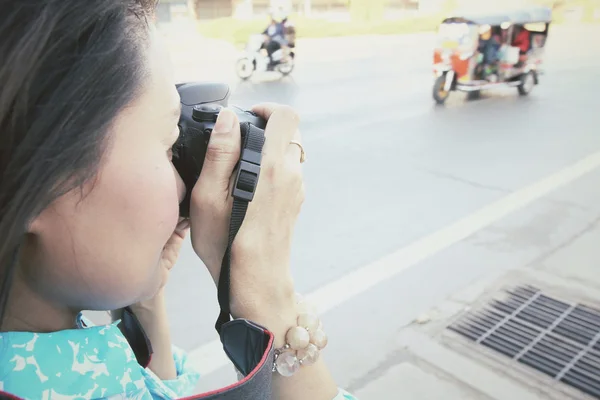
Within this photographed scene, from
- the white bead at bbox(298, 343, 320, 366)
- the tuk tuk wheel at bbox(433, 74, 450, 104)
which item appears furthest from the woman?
the tuk tuk wheel at bbox(433, 74, 450, 104)

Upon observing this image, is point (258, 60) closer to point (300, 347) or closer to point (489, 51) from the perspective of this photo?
point (489, 51)

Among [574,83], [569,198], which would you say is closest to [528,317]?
[569,198]

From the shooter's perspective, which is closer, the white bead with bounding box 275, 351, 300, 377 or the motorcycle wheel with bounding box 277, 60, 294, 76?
the white bead with bounding box 275, 351, 300, 377

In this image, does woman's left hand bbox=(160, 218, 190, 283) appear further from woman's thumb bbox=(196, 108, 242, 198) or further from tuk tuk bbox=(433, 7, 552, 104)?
tuk tuk bbox=(433, 7, 552, 104)

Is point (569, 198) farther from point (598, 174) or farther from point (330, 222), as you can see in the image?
point (330, 222)

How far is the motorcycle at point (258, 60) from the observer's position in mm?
8227

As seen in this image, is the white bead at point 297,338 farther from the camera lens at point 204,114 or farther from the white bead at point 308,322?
the camera lens at point 204,114

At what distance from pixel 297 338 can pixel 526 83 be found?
7310 millimetres

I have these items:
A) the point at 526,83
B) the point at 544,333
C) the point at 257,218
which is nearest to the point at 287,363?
the point at 257,218

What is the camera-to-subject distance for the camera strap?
30.6 inches

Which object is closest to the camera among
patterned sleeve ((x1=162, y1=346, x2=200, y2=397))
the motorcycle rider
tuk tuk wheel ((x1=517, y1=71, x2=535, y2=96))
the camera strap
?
the camera strap

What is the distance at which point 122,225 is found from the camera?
651mm

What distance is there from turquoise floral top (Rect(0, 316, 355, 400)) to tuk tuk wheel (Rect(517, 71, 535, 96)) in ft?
24.5

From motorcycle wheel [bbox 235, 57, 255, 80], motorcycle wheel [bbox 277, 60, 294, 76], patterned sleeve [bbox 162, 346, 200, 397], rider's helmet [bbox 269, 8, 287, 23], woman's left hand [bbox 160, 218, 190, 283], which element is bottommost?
motorcycle wheel [bbox 277, 60, 294, 76]
